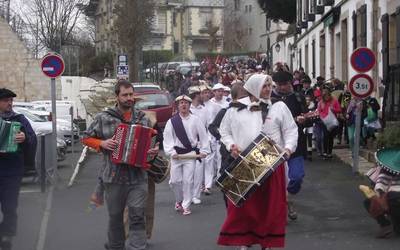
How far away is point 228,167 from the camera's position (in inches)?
286

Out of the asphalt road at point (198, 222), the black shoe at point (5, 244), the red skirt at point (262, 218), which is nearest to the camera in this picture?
the red skirt at point (262, 218)

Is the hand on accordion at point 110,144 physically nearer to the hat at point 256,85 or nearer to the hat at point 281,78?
the hat at point 256,85

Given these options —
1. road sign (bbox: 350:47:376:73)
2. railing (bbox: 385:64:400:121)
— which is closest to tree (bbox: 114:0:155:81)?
road sign (bbox: 350:47:376:73)

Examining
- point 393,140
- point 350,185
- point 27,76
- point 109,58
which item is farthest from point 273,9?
point 393,140

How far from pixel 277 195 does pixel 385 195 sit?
1.76 meters

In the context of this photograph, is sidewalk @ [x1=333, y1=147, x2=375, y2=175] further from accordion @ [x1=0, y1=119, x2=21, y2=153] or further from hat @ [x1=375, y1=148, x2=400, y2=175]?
accordion @ [x1=0, y1=119, x2=21, y2=153]

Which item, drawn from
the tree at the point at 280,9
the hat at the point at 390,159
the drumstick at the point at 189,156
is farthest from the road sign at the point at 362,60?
the tree at the point at 280,9

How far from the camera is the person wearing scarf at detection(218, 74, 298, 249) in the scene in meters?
7.23

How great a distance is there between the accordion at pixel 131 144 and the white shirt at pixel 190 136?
3.58 m

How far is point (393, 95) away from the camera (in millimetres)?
12422

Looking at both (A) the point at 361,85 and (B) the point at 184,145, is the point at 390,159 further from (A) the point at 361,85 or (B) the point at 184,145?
(A) the point at 361,85


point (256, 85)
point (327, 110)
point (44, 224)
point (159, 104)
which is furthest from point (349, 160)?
point (256, 85)

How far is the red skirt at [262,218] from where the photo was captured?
7.21 meters

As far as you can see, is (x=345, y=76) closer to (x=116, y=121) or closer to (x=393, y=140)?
(x=393, y=140)
